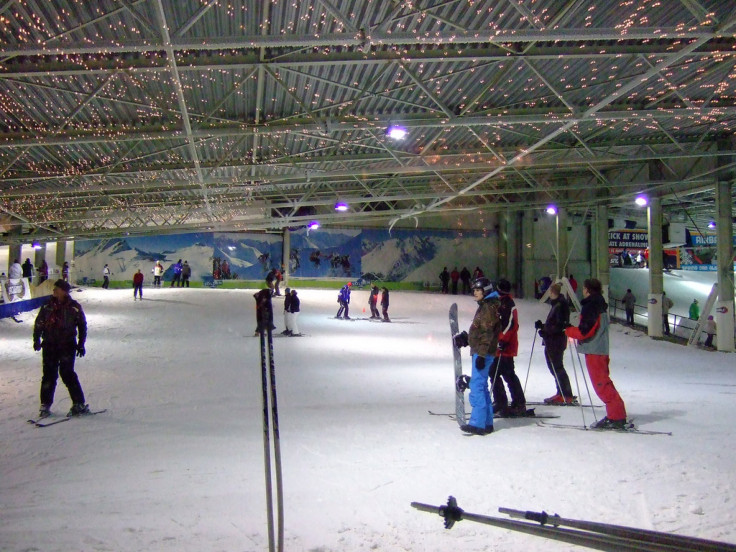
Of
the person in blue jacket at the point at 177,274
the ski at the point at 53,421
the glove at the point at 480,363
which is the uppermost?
the person in blue jacket at the point at 177,274

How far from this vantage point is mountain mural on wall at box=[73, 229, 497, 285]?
3184cm

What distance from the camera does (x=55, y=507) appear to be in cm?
403

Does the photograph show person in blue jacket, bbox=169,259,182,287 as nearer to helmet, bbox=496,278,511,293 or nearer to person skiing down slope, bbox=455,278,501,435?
helmet, bbox=496,278,511,293

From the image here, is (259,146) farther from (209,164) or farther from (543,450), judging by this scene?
(543,450)

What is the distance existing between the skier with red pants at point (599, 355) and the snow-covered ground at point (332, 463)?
12.2 inches

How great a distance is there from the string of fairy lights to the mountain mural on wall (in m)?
13.2

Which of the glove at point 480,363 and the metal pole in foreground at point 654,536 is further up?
the glove at point 480,363

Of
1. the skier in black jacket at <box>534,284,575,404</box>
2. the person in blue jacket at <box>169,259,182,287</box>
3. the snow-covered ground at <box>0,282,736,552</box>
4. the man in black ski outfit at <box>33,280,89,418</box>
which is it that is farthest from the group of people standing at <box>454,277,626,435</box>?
the person in blue jacket at <box>169,259,182,287</box>

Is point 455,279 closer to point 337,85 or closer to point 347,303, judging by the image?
point 347,303

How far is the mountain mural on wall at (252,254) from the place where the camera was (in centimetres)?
3184

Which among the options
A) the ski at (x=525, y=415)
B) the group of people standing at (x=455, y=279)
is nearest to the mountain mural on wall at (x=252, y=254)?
the group of people standing at (x=455, y=279)

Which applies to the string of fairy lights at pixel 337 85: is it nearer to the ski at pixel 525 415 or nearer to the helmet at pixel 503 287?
the helmet at pixel 503 287

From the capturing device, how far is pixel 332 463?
5020 millimetres

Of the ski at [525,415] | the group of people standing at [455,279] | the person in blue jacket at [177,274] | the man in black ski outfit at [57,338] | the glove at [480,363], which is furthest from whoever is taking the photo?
the group of people standing at [455,279]
